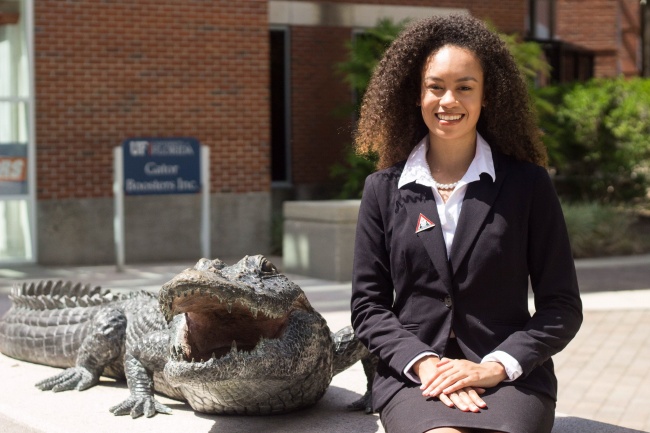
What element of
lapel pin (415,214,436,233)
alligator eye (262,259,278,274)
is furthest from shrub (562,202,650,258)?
lapel pin (415,214,436,233)

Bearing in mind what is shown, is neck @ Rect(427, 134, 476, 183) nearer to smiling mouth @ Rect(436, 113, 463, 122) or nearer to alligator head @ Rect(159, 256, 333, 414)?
smiling mouth @ Rect(436, 113, 463, 122)

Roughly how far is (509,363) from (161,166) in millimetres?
9686

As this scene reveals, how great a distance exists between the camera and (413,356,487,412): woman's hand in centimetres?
338

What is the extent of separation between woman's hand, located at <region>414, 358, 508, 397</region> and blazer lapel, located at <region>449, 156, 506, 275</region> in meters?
0.36

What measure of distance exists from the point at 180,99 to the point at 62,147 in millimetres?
1627

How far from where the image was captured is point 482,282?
12.0 ft

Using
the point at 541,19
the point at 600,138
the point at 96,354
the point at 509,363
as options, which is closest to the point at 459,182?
the point at 509,363

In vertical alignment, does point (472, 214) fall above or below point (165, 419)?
above

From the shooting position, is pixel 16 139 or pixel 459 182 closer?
pixel 459 182

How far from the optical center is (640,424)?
6.20 meters

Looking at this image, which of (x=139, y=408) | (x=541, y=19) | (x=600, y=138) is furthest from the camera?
(x=541, y=19)

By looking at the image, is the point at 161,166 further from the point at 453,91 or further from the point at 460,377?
the point at 460,377

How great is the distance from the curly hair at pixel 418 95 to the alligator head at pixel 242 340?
70cm

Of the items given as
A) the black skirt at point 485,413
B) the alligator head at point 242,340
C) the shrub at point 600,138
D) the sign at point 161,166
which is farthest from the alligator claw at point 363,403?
the shrub at point 600,138
